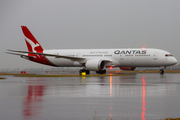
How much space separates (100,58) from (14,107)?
112 ft

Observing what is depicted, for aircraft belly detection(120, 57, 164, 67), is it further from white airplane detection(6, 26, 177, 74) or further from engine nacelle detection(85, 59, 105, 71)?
engine nacelle detection(85, 59, 105, 71)

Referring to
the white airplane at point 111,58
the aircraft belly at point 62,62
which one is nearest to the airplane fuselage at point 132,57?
the white airplane at point 111,58

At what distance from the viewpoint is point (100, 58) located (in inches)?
1697

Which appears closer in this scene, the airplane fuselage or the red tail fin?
the airplane fuselage

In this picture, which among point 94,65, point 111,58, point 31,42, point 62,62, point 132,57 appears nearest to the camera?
point 94,65

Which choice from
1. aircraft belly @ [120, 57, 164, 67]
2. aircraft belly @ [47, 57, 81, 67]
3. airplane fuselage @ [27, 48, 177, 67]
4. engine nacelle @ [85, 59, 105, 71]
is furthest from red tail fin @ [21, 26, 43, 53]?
aircraft belly @ [120, 57, 164, 67]

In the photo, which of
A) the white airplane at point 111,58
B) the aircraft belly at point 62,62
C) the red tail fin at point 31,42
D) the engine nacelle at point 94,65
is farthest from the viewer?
the red tail fin at point 31,42

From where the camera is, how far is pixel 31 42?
161 feet

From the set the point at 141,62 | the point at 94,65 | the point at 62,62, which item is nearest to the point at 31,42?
the point at 62,62

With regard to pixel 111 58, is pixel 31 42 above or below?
above

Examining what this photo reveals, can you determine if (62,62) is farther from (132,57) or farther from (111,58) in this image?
(132,57)

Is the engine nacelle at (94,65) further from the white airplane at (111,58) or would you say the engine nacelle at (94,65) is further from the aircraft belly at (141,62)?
the aircraft belly at (141,62)

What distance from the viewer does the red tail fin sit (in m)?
48.8

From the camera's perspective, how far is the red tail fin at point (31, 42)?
4884 cm
